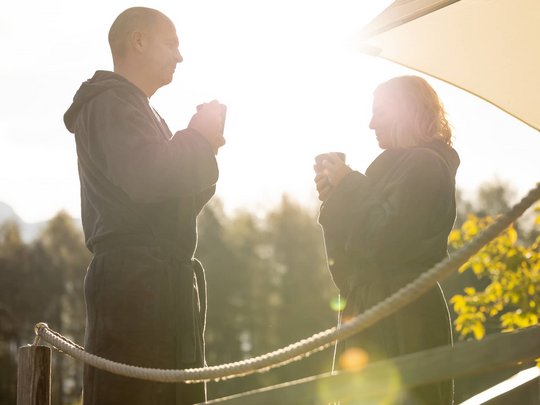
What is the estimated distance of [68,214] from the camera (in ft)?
192

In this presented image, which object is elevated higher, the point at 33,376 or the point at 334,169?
the point at 334,169

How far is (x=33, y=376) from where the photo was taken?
4070 mm

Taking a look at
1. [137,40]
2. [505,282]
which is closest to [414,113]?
[137,40]

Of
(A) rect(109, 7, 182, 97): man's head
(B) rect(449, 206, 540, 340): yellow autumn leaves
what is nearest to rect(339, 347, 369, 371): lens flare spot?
(A) rect(109, 7, 182, 97): man's head

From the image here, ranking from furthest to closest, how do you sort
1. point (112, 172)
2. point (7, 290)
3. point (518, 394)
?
point (7, 290), point (518, 394), point (112, 172)

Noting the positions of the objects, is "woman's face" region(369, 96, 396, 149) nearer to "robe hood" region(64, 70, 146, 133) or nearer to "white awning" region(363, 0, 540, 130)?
"white awning" region(363, 0, 540, 130)

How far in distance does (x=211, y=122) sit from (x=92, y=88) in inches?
22.4

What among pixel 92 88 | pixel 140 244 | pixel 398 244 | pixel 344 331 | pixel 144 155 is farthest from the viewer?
pixel 398 244

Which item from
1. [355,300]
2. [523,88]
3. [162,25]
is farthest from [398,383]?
[523,88]

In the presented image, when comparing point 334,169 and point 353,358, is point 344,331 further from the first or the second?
point 334,169

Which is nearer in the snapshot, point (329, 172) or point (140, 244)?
point (140, 244)

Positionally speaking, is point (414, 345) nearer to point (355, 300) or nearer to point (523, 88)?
point (355, 300)

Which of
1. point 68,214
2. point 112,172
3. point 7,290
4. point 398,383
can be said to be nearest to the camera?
point 398,383

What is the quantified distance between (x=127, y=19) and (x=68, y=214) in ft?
183
